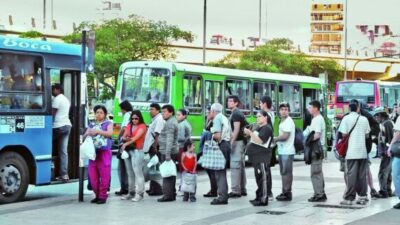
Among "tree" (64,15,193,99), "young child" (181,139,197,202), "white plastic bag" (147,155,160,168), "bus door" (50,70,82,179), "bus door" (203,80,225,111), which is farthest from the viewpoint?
"tree" (64,15,193,99)

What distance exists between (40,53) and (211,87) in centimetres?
867

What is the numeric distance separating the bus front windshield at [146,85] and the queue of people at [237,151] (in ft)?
21.9

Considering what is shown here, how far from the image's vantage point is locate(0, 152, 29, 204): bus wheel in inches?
484

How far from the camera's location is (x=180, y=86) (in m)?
20.1

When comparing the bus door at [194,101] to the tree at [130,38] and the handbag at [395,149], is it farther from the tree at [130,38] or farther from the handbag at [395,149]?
the tree at [130,38]

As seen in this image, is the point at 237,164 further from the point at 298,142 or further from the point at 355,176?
the point at 355,176

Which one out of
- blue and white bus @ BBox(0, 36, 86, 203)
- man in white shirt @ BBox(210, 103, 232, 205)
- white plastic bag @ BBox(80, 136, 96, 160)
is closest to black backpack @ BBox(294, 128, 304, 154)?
man in white shirt @ BBox(210, 103, 232, 205)

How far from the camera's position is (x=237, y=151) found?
43.5 ft

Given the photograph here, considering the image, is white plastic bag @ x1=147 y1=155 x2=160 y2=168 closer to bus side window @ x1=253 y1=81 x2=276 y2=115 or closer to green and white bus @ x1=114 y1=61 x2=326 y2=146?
green and white bus @ x1=114 y1=61 x2=326 y2=146

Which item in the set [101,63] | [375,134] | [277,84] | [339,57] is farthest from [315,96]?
[339,57]

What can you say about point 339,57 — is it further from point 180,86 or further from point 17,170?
point 17,170

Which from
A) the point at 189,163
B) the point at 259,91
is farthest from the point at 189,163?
the point at 259,91

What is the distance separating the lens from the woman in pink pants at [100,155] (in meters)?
12.4

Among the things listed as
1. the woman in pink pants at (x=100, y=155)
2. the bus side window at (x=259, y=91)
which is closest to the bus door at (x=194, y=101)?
the bus side window at (x=259, y=91)
